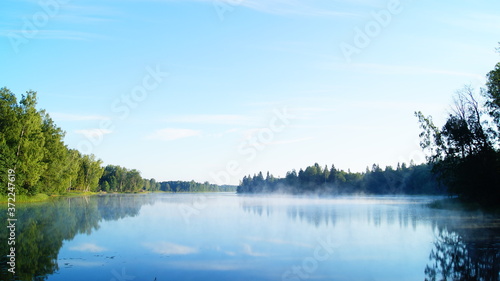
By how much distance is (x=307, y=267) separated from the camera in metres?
12.0

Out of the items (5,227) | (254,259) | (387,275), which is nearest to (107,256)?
(254,259)

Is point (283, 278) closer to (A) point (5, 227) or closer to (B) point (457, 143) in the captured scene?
(A) point (5, 227)

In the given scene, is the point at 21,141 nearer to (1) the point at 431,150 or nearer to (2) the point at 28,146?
(2) the point at 28,146

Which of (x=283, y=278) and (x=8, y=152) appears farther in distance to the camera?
(x=8, y=152)

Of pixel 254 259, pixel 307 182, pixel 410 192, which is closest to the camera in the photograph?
pixel 254 259

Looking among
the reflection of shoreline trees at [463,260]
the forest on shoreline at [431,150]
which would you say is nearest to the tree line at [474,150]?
the forest on shoreline at [431,150]

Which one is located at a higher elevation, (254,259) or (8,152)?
(8,152)

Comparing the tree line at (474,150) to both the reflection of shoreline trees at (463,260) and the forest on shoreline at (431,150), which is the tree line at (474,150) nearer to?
the forest on shoreline at (431,150)

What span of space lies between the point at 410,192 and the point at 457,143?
74973mm

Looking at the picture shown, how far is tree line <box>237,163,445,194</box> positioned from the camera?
10236 cm

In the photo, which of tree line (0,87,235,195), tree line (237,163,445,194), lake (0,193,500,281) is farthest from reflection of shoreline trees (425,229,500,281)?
tree line (237,163,445,194)

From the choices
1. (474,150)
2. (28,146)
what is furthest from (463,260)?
(28,146)

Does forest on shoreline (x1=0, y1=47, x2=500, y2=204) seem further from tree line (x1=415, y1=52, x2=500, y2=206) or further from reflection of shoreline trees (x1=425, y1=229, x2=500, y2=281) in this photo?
reflection of shoreline trees (x1=425, y1=229, x2=500, y2=281)

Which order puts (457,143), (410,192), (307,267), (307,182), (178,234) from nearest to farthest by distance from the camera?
(307,267) < (178,234) < (457,143) < (410,192) < (307,182)
